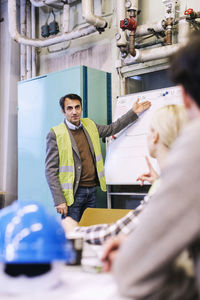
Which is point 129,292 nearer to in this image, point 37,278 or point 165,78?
point 37,278

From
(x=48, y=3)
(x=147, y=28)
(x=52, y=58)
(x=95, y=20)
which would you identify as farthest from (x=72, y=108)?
(x=48, y=3)

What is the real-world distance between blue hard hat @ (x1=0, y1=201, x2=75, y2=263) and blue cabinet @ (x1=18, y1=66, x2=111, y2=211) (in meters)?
3.10

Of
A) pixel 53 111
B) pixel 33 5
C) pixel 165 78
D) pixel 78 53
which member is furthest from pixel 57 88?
pixel 33 5

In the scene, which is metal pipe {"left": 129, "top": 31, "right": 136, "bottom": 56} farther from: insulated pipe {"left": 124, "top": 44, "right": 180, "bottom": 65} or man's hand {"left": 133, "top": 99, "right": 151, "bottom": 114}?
man's hand {"left": 133, "top": 99, "right": 151, "bottom": 114}

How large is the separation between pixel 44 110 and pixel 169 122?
3.36 m

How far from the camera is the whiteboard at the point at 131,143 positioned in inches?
143

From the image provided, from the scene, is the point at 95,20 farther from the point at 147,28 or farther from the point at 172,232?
the point at 172,232

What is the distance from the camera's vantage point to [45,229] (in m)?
0.96

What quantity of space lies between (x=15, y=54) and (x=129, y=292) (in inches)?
200

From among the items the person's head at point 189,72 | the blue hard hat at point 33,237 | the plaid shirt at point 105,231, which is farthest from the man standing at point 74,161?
the person's head at point 189,72

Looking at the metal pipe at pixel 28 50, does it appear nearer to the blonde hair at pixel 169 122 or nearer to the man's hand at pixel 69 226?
the man's hand at pixel 69 226

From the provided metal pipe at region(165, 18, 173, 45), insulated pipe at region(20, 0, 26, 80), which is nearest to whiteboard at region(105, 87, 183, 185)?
metal pipe at region(165, 18, 173, 45)

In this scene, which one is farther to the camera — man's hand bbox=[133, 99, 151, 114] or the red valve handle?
man's hand bbox=[133, 99, 151, 114]

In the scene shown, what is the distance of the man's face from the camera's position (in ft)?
11.5
